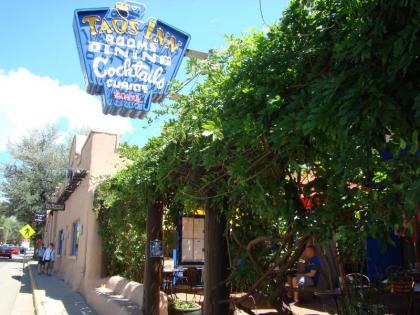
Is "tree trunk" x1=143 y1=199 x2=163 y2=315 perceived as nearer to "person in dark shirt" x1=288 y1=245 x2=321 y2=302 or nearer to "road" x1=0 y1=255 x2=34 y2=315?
"person in dark shirt" x1=288 y1=245 x2=321 y2=302

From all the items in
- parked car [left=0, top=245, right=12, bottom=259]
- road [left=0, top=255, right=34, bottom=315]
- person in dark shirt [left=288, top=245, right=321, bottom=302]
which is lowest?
road [left=0, top=255, right=34, bottom=315]

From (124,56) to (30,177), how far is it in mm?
29210

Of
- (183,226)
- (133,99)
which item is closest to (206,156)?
(183,226)

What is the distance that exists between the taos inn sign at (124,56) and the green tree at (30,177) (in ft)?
91.0

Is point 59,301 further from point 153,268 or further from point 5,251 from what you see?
point 5,251

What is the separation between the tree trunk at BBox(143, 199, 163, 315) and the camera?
7.83 metres

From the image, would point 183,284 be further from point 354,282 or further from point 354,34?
point 354,34

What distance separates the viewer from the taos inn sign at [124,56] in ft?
33.8

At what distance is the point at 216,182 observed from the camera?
15.8ft

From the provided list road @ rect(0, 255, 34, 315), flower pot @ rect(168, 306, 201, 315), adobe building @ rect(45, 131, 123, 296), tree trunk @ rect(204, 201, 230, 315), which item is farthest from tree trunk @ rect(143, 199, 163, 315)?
road @ rect(0, 255, 34, 315)

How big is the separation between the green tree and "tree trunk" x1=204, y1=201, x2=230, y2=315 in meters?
33.3

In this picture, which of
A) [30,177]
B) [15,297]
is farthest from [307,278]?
[30,177]

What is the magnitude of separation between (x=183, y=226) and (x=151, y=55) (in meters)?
4.93

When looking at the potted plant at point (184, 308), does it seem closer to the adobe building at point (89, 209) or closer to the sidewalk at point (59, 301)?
the sidewalk at point (59, 301)
